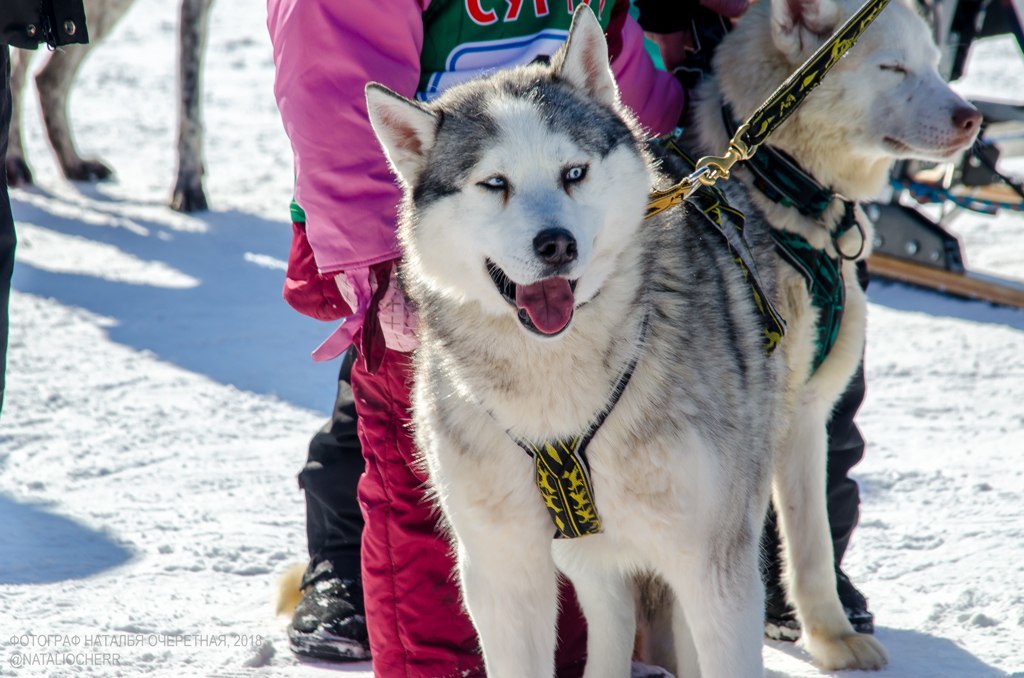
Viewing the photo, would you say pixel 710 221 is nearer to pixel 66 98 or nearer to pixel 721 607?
pixel 721 607

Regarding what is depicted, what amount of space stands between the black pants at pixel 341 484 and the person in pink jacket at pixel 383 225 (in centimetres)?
25

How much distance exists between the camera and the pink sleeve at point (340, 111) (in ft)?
7.72

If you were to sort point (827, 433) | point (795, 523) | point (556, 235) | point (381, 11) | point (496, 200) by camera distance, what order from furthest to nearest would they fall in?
point (827, 433) → point (795, 523) → point (381, 11) → point (496, 200) → point (556, 235)

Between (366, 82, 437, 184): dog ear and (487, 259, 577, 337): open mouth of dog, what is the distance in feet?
0.93

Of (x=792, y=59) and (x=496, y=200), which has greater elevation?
(x=792, y=59)

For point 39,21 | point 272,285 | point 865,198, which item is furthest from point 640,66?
point 272,285

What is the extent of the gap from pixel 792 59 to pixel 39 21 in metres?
1.69

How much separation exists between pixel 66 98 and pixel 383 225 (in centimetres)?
590

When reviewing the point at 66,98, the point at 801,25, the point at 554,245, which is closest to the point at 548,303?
the point at 554,245

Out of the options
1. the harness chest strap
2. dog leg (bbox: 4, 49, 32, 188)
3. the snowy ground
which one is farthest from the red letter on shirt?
dog leg (bbox: 4, 49, 32, 188)

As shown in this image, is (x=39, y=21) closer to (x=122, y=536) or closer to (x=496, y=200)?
(x=496, y=200)

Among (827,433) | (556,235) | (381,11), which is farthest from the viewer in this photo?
(827,433)

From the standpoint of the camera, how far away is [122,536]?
11.1ft

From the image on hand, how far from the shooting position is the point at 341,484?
297cm
